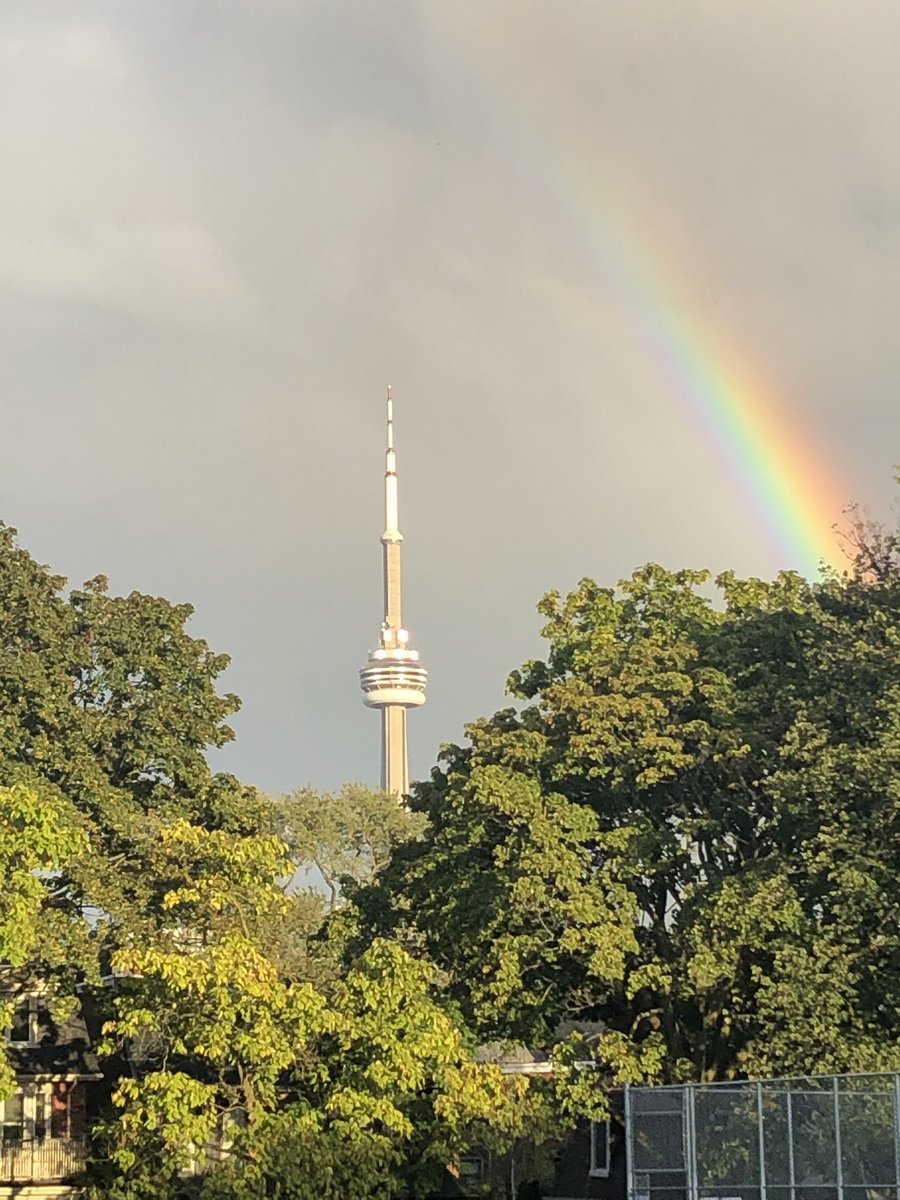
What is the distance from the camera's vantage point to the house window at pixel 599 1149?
48844mm

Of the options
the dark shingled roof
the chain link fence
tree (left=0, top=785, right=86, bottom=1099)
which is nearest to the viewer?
the chain link fence

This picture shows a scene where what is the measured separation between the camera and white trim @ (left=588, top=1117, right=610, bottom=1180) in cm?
4859

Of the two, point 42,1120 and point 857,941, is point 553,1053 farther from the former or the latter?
point 42,1120

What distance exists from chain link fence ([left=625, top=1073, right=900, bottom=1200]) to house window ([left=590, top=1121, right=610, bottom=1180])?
56.0ft

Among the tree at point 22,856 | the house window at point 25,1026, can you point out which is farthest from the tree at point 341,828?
the tree at point 22,856

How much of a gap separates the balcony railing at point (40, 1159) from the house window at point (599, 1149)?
14.2m

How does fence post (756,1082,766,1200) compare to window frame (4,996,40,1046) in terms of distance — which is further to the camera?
window frame (4,996,40,1046)

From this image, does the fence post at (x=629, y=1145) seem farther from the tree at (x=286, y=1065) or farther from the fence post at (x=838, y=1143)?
the tree at (x=286, y=1065)

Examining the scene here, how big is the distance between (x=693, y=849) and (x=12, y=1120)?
71.2 ft

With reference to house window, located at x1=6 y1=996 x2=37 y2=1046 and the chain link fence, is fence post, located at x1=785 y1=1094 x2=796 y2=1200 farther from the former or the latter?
house window, located at x1=6 y1=996 x2=37 y2=1046

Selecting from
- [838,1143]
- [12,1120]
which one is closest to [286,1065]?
[838,1143]

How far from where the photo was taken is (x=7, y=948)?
33156 millimetres

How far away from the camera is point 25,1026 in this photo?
5162 centimetres

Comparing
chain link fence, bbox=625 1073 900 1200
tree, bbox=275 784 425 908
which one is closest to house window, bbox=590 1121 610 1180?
chain link fence, bbox=625 1073 900 1200
